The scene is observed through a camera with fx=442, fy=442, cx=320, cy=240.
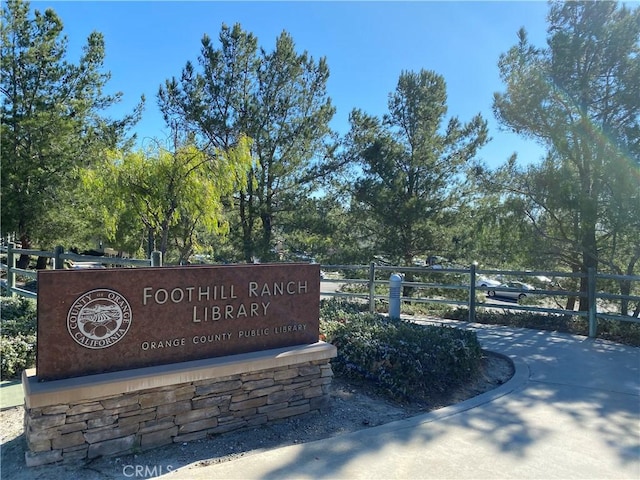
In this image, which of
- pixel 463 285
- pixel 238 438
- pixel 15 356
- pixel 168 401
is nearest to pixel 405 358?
pixel 238 438

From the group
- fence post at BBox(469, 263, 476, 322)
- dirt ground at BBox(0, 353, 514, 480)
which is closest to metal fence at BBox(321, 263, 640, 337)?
fence post at BBox(469, 263, 476, 322)

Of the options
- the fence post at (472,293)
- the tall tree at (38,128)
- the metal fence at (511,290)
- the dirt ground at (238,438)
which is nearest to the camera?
the dirt ground at (238,438)

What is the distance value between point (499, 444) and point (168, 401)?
259 centimetres

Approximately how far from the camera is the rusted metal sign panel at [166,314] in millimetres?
3152

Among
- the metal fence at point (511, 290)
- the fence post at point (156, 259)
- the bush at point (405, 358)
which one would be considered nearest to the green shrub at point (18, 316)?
the fence post at point (156, 259)

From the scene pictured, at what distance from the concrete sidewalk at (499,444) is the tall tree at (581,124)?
422 cm

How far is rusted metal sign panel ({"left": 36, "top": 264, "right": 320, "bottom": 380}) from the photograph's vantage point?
315cm

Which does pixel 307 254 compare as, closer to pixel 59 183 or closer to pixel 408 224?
pixel 408 224

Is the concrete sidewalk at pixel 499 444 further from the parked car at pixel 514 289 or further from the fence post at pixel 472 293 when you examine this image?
the fence post at pixel 472 293

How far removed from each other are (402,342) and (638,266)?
7.68 m

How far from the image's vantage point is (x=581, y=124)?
8711mm

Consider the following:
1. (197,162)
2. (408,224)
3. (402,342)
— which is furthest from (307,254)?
(402,342)

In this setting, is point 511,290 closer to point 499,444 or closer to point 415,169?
point 499,444

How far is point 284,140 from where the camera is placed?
16.0 meters
